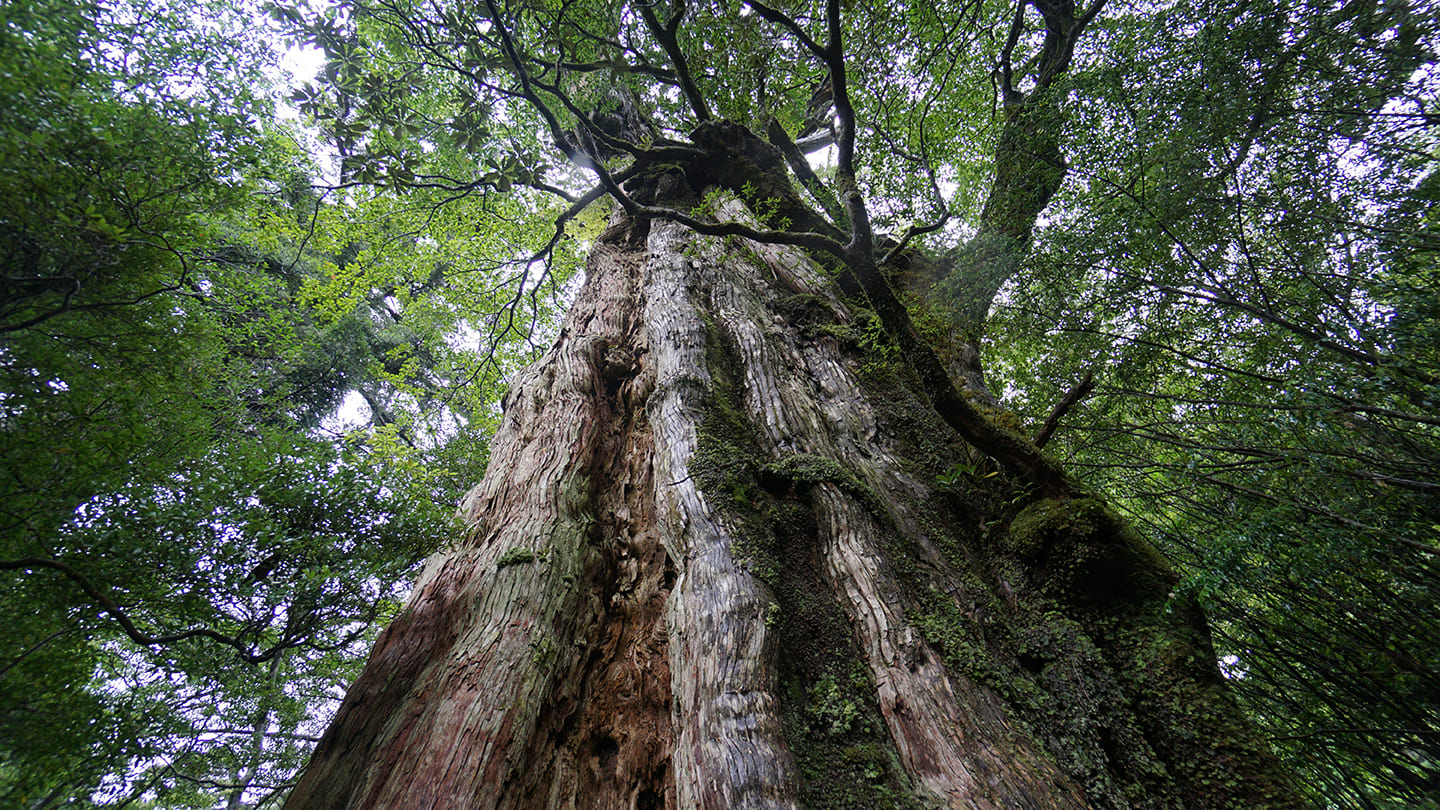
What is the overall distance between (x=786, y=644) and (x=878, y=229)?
4903 millimetres

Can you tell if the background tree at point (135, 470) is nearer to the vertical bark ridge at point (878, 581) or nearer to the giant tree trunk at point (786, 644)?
the giant tree trunk at point (786, 644)

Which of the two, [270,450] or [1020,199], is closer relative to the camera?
[270,450]

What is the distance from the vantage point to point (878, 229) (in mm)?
5641

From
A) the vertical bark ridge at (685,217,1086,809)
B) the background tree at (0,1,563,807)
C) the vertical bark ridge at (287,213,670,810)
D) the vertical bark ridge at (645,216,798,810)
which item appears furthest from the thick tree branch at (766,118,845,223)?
the background tree at (0,1,563,807)

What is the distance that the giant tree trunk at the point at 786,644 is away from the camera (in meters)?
1.83

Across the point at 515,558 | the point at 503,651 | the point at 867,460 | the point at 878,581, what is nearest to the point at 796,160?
the point at 867,460

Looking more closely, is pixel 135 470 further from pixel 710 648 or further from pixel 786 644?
pixel 786 644

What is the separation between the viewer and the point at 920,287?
5.39 metres

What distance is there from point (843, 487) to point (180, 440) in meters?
3.63

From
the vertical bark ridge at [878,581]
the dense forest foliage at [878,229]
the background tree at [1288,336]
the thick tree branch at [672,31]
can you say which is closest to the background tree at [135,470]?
the dense forest foliage at [878,229]

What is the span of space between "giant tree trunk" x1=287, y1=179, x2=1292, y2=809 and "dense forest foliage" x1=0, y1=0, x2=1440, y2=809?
21.5 inches

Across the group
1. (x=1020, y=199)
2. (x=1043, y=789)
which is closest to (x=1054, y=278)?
(x=1020, y=199)

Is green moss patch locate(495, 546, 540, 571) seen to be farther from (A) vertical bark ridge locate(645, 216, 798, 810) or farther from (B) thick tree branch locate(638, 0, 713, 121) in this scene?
(B) thick tree branch locate(638, 0, 713, 121)

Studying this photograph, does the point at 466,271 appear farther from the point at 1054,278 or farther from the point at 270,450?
the point at 1054,278
